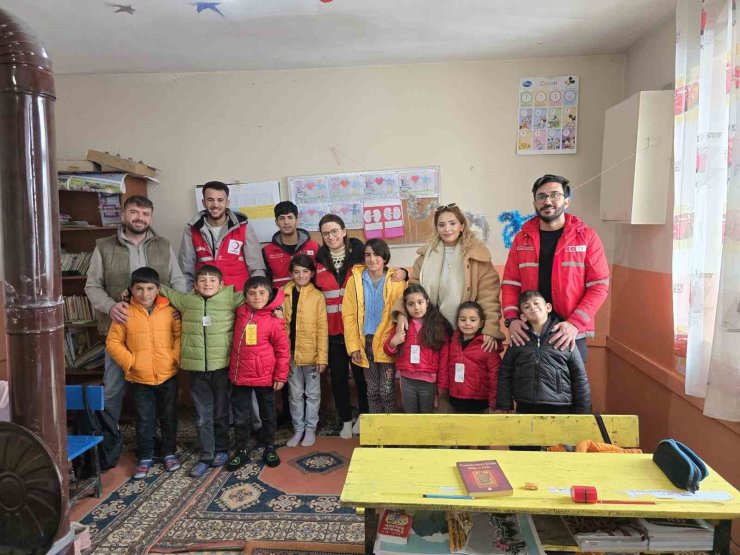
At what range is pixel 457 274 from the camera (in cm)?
251

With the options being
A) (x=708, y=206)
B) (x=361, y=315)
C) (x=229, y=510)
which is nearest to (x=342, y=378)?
(x=361, y=315)

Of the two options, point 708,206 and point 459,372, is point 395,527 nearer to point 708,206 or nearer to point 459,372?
point 459,372

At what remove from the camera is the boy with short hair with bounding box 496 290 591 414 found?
209 centimetres

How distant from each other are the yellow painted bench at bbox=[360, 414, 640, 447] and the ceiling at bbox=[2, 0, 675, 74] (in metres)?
2.09

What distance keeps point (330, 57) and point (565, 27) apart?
1.50 m

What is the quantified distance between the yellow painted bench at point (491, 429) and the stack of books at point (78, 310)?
254 centimetres

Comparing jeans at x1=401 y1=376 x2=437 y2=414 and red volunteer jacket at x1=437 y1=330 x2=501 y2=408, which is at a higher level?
red volunteer jacket at x1=437 y1=330 x2=501 y2=408

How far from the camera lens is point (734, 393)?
1.73 m

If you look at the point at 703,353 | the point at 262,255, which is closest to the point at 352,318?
the point at 262,255

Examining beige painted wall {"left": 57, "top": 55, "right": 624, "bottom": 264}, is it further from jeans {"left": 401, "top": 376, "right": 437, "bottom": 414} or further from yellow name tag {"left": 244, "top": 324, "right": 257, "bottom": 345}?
yellow name tag {"left": 244, "top": 324, "right": 257, "bottom": 345}

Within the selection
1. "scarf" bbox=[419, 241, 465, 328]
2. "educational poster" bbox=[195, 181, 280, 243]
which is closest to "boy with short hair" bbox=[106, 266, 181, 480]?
"educational poster" bbox=[195, 181, 280, 243]

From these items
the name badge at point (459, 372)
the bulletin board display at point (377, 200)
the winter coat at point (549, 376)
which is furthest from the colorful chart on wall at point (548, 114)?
the name badge at point (459, 372)

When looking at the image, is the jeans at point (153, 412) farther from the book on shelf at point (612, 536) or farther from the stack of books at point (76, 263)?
the book on shelf at point (612, 536)

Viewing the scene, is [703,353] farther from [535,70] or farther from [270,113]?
[270,113]
